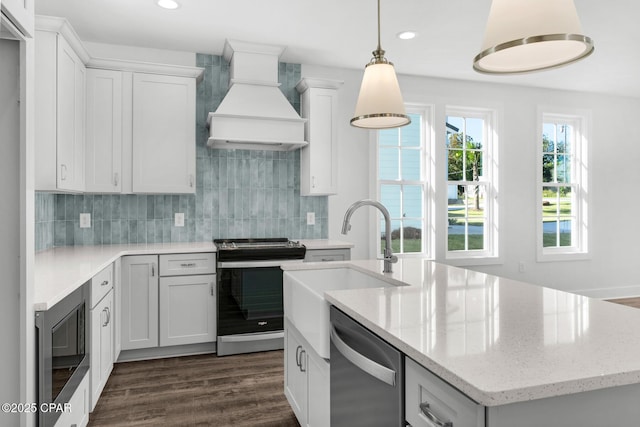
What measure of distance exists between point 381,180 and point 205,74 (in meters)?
2.10

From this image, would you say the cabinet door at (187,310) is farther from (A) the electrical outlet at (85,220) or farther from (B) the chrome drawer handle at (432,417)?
(B) the chrome drawer handle at (432,417)

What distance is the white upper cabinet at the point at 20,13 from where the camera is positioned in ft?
4.15

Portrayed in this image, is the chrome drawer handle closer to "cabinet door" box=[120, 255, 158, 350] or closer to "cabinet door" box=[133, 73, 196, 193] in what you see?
"cabinet door" box=[120, 255, 158, 350]

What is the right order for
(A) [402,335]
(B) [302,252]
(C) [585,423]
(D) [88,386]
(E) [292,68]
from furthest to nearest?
(E) [292,68]
(B) [302,252]
(D) [88,386]
(A) [402,335]
(C) [585,423]

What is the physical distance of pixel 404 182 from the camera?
4.72 metres

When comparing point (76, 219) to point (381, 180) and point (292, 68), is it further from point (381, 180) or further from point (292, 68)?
point (381, 180)

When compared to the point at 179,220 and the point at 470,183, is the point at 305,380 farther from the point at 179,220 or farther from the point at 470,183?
the point at 470,183

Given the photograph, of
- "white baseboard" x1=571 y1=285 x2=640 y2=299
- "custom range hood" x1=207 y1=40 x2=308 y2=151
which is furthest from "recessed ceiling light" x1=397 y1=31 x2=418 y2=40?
"white baseboard" x1=571 y1=285 x2=640 y2=299

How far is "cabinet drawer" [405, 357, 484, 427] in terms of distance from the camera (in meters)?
0.84

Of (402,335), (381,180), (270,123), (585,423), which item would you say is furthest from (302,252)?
(585,423)

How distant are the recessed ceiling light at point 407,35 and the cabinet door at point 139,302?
274 centimetres

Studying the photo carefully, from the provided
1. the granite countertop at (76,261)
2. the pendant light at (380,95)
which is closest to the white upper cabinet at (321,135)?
the granite countertop at (76,261)

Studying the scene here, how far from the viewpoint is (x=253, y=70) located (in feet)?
12.4

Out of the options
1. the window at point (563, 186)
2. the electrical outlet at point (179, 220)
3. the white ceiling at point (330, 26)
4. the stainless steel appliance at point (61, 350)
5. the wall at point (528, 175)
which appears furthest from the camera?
the window at point (563, 186)
